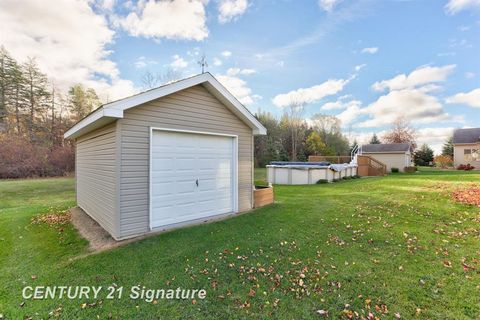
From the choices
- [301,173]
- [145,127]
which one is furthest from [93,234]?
[301,173]

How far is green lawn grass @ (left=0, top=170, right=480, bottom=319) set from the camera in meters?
2.71

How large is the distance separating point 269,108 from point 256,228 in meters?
29.0

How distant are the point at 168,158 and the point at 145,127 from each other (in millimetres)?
909

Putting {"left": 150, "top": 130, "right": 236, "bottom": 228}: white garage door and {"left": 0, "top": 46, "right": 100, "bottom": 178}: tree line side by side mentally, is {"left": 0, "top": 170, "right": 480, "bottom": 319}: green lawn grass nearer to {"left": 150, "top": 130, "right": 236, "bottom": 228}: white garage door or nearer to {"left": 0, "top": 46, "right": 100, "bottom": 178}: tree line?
→ {"left": 150, "top": 130, "right": 236, "bottom": 228}: white garage door

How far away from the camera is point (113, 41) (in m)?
12.2

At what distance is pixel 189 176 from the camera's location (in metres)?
5.84

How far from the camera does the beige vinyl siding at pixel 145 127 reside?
188 inches

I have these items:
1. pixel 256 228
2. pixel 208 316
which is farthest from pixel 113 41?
pixel 208 316

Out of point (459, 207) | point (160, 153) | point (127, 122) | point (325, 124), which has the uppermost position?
point (325, 124)

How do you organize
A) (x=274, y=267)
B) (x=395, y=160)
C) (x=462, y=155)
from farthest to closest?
1. (x=395, y=160)
2. (x=462, y=155)
3. (x=274, y=267)

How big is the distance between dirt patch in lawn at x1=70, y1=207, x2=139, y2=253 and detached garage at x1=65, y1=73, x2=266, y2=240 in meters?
0.16

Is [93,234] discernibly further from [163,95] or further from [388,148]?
[388,148]

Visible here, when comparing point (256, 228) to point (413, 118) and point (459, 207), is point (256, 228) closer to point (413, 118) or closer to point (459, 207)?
point (459, 207)

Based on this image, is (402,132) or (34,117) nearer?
(34,117)
